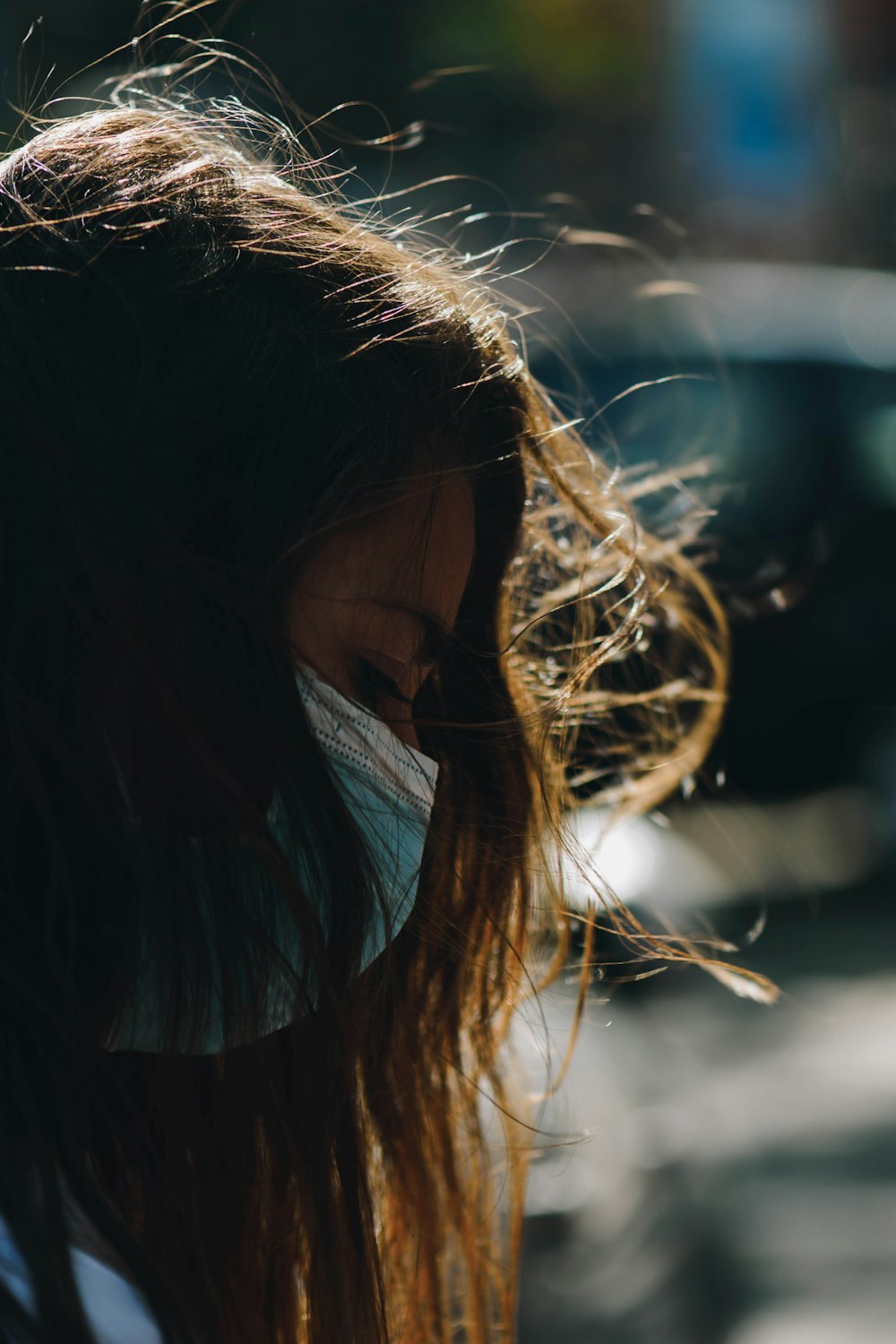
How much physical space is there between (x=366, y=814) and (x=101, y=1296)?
17.9 inches

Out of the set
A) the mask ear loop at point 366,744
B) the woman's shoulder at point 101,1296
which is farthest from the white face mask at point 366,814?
the woman's shoulder at point 101,1296

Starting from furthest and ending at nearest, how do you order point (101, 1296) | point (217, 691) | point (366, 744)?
point (366, 744)
point (217, 691)
point (101, 1296)

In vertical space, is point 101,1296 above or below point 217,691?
below

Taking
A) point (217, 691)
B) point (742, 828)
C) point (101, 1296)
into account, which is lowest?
point (742, 828)

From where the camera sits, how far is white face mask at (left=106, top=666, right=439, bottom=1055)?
109 centimetres

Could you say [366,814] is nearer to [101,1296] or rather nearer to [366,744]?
[366,744]

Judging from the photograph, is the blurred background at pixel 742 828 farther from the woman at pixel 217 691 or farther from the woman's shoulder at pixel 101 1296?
the woman's shoulder at pixel 101 1296

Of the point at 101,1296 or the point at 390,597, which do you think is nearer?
the point at 101,1296

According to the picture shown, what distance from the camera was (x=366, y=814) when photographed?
1165 millimetres

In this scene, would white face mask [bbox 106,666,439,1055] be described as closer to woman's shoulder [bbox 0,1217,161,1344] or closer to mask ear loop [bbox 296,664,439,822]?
mask ear loop [bbox 296,664,439,822]

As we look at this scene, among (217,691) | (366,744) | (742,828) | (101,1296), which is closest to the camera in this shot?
(101,1296)

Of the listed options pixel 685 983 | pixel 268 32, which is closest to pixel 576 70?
pixel 268 32

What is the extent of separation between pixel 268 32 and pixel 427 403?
32.5ft

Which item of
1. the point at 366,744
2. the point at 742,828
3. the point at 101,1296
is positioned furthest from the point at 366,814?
the point at 742,828
